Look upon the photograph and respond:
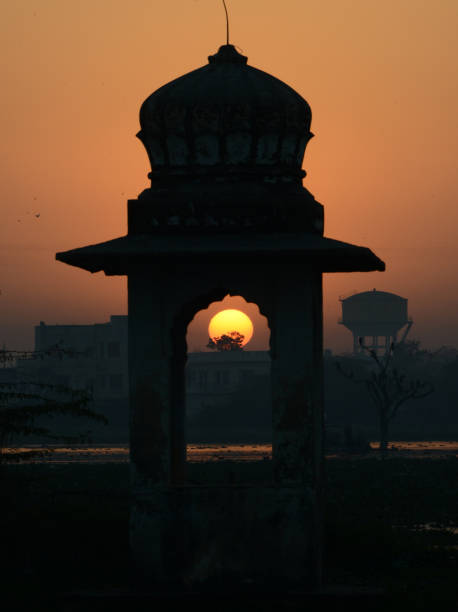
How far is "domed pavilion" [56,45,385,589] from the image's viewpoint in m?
13.0

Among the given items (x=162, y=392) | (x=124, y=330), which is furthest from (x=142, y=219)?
(x=124, y=330)

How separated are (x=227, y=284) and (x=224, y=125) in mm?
1894

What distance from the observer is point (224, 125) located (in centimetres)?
1348

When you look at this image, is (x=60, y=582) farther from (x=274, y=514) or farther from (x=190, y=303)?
(x=190, y=303)

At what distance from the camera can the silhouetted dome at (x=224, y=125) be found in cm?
1348

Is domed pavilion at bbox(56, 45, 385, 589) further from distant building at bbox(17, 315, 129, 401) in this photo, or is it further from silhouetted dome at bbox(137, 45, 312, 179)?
distant building at bbox(17, 315, 129, 401)

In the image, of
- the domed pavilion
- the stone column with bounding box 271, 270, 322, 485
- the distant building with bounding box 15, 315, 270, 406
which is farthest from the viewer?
the distant building with bounding box 15, 315, 270, 406

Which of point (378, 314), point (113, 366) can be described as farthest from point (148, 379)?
point (378, 314)

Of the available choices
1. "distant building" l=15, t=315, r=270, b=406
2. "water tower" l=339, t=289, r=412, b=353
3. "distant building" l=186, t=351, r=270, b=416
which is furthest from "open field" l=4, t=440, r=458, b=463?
"water tower" l=339, t=289, r=412, b=353

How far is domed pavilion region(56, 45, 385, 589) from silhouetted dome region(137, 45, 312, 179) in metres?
0.01

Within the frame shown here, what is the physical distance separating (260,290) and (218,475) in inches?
1083

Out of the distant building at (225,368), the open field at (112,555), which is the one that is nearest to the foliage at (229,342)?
the distant building at (225,368)

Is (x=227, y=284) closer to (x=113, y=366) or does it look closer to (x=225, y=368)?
(x=225, y=368)

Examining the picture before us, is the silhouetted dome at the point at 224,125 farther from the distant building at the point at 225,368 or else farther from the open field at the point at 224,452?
the distant building at the point at 225,368
